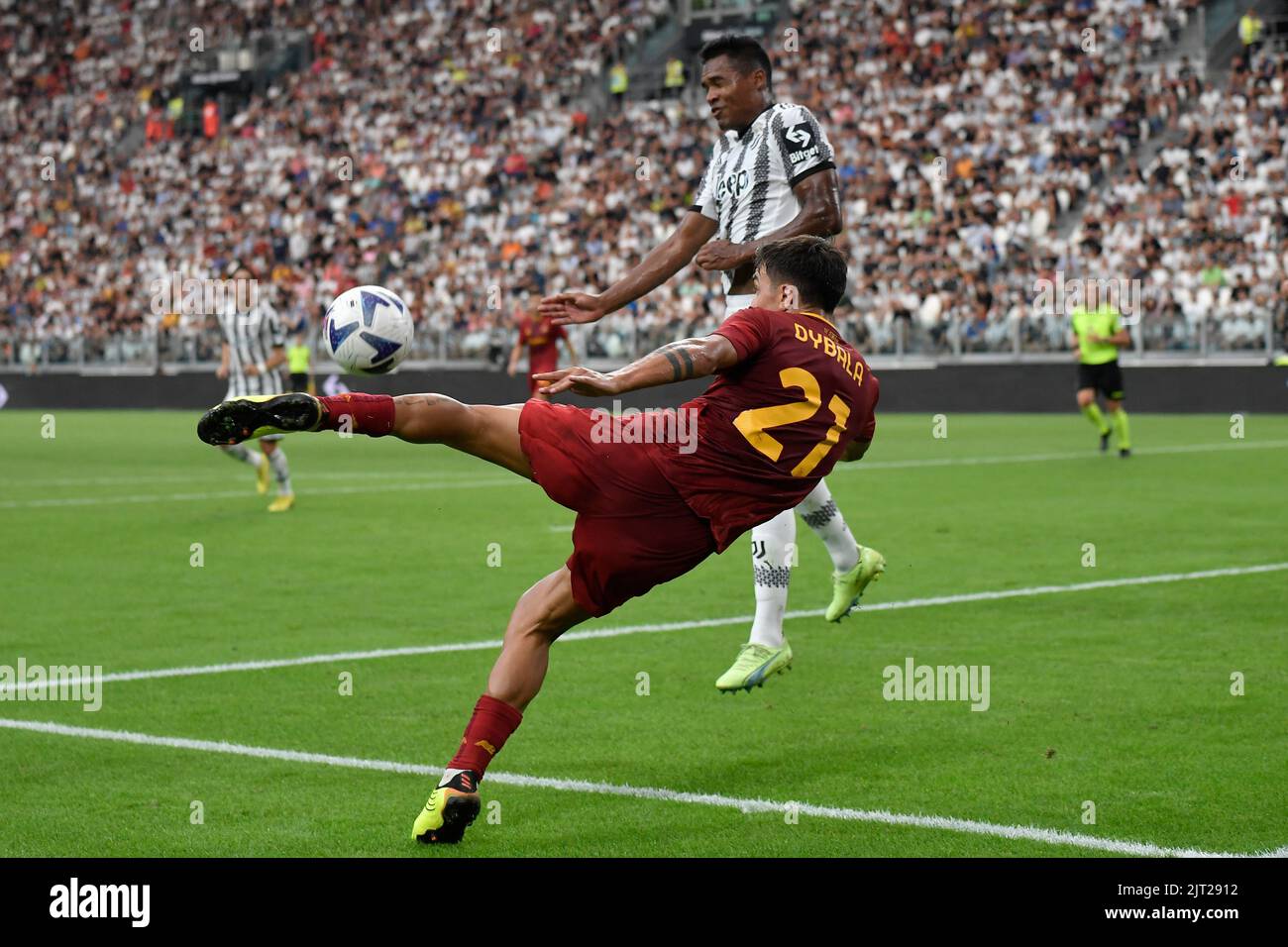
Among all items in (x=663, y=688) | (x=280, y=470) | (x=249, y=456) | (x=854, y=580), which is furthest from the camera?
(x=249, y=456)

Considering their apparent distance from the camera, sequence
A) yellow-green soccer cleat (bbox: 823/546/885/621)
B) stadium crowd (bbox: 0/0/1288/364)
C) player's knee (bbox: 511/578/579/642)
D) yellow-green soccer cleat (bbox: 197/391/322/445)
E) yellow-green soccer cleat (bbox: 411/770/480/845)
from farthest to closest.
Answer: stadium crowd (bbox: 0/0/1288/364)
yellow-green soccer cleat (bbox: 823/546/885/621)
player's knee (bbox: 511/578/579/642)
yellow-green soccer cleat (bbox: 197/391/322/445)
yellow-green soccer cleat (bbox: 411/770/480/845)

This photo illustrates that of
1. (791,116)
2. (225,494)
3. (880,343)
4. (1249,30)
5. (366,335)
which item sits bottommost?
(225,494)

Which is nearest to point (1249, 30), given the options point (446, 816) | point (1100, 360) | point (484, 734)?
point (1100, 360)

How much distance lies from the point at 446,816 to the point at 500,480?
1471 centimetres

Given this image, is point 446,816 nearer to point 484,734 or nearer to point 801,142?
point 484,734

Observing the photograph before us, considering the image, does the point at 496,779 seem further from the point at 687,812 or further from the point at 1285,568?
the point at 1285,568

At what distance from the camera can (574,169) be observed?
128 ft

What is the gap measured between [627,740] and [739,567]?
17.8ft

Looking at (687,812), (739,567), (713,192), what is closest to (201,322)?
(739,567)

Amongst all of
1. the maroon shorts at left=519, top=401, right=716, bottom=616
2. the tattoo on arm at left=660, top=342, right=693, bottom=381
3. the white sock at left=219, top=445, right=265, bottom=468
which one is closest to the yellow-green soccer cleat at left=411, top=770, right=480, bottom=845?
the maroon shorts at left=519, top=401, right=716, bottom=616

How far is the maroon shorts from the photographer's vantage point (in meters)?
5.49

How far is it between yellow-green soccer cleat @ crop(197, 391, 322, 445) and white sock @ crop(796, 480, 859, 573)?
3.13 meters

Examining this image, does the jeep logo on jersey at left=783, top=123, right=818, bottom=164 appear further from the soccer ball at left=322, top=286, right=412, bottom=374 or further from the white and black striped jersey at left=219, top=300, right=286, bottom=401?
the white and black striped jersey at left=219, top=300, right=286, bottom=401

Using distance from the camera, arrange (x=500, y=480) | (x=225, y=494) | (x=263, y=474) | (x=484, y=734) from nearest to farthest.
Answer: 1. (x=484, y=734)
2. (x=263, y=474)
3. (x=225, y=494)
4. (x=500, y=480)
